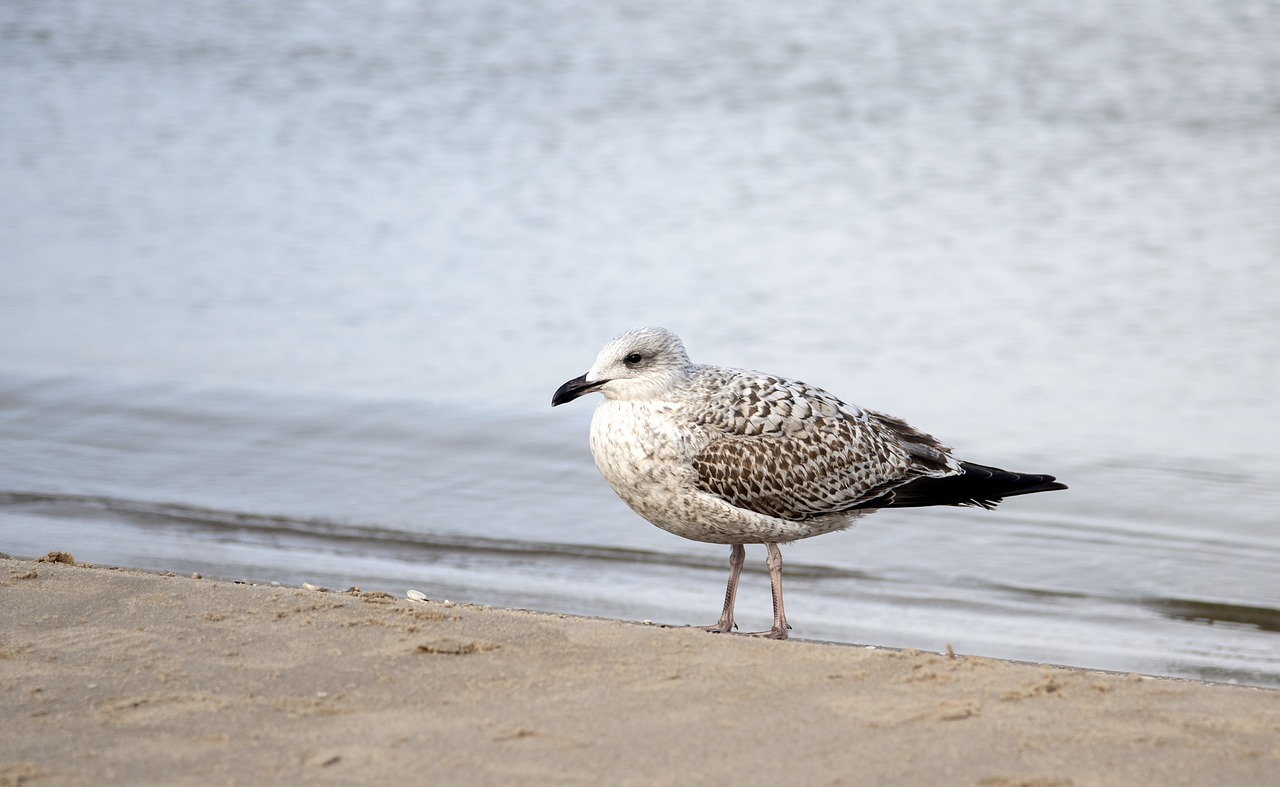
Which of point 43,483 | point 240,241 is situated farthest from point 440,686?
point 240,241

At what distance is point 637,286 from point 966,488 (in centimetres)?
607

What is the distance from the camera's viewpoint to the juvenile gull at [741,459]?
18.0ft

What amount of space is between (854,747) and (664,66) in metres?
15.7

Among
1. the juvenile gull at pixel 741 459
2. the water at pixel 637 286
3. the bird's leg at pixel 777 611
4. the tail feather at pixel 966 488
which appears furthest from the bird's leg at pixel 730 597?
the water at pixel 637 286

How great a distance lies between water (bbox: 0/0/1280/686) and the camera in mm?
7352

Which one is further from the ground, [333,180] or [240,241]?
[333,180]

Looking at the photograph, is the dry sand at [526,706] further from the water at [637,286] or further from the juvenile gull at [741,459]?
the water at [637,286]

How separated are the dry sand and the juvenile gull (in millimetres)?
665

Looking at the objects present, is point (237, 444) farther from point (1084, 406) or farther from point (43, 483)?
point (1084, 406)

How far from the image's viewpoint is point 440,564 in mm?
7184

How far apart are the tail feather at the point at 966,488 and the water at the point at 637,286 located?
703 mm

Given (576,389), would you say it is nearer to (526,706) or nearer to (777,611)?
(777,611)

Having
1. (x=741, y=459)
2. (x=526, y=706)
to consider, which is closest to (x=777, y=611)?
(x=741, y=459)

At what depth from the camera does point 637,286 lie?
38.7 feet
